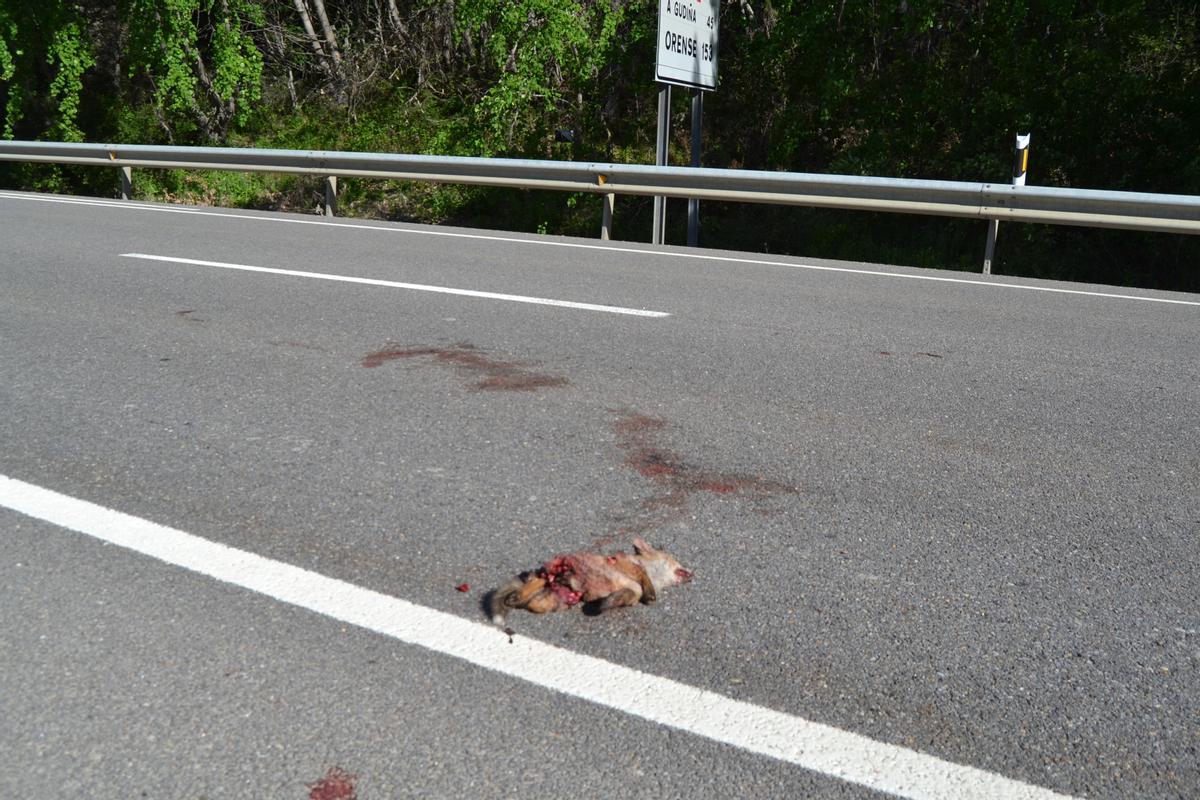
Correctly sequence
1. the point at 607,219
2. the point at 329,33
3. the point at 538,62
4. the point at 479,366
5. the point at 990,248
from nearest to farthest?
the point at 479,366 < the point at 990,248 < the point at 607,219 < the point at 538,62 < the point at 329,33

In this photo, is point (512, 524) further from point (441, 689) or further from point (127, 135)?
point (127, 135)

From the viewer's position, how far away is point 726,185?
10734mm

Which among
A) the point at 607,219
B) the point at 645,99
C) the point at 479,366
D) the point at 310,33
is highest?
the point at 310,33

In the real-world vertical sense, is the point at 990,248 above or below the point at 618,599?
below

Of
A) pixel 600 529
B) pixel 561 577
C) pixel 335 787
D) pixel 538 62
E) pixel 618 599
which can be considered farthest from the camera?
pixel 538 62

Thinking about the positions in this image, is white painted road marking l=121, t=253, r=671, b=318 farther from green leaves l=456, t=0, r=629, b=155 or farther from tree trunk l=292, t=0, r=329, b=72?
tree trunk l=292, t=0, r=329, b=72

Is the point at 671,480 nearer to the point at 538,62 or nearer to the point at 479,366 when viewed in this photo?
the point at 479,366

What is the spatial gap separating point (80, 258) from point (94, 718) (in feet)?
23.3

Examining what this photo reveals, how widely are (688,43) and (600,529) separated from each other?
971cm

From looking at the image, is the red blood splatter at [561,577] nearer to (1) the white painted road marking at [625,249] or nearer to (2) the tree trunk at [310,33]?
(1) the white painted road marking at [625,249]

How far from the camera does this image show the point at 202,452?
4.10 metres

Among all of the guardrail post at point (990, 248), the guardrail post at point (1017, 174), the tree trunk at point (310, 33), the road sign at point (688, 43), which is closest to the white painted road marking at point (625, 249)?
A: the guardrail post at point (990, 248)

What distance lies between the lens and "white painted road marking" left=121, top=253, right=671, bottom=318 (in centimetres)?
686

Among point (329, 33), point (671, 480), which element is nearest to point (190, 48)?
point (329, 33)
